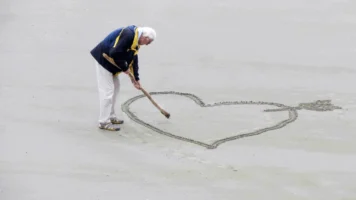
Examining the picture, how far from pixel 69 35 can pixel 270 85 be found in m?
3.56

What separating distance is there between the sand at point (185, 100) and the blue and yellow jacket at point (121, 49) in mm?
802

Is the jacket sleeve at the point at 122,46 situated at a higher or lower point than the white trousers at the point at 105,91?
higher

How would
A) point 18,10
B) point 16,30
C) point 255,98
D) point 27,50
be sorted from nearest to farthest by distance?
1. point 255,98
2. point 27,50
3. point 16,30
4. point 18,10

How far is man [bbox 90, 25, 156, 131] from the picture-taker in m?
7.66

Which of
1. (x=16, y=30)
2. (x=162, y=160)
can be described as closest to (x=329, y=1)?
(x=16, y=30)

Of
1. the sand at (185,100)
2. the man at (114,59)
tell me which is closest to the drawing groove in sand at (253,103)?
the sand at (185,100)

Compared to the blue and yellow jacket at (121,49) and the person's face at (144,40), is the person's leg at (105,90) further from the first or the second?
the person's face at (144,40)

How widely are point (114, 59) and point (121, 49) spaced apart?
17 centimetres

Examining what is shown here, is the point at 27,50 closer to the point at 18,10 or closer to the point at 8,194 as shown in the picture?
the point at 18,10

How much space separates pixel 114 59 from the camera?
779cm

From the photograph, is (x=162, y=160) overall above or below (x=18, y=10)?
below

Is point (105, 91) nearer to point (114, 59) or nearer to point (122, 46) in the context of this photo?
point (114, 59)

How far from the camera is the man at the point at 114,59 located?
766 cm

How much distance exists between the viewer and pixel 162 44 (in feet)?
36.4
